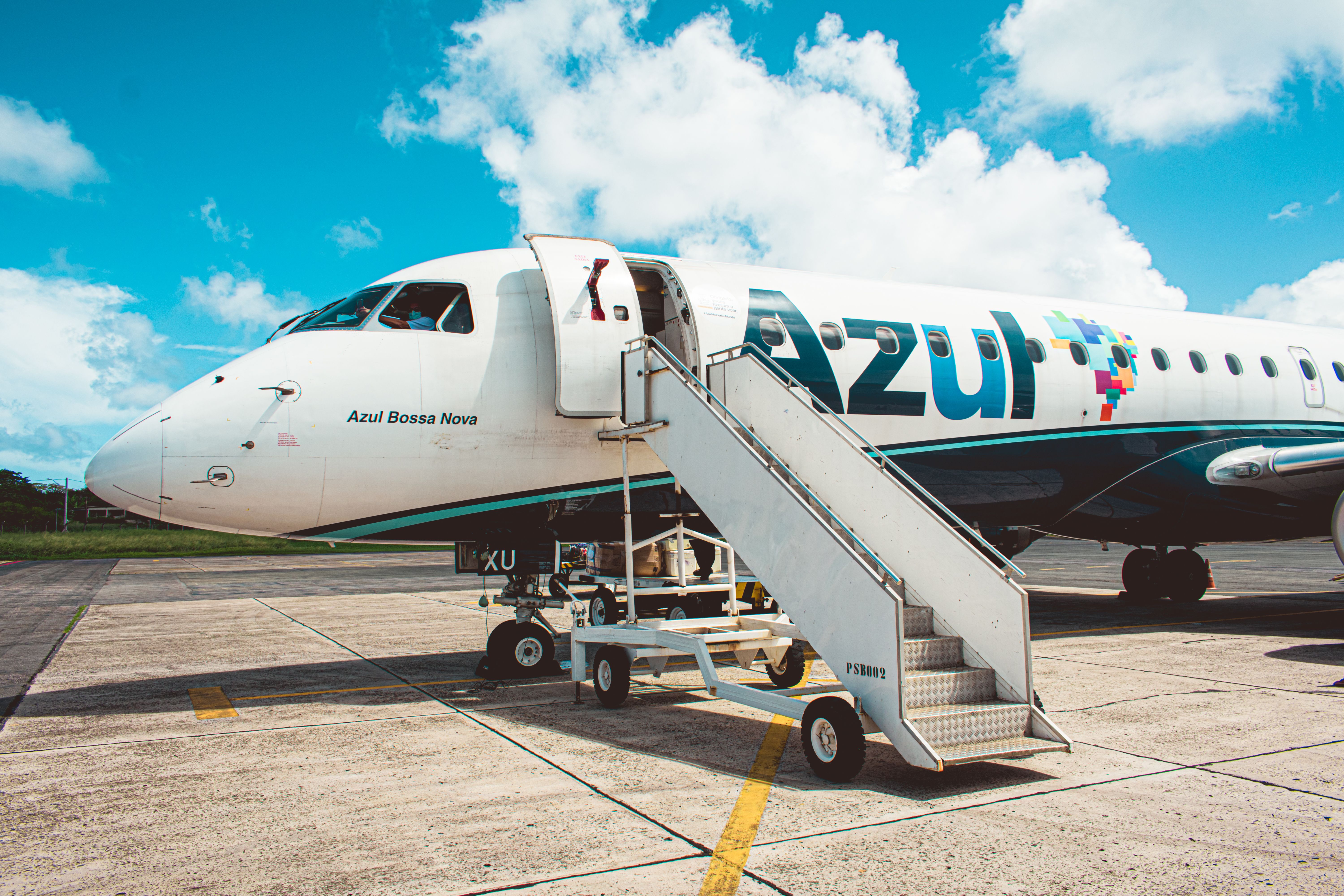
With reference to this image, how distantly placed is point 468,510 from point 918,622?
15.3 feet

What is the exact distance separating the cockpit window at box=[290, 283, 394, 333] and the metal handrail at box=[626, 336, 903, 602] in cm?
264

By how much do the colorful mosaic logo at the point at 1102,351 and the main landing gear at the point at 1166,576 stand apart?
680 cm

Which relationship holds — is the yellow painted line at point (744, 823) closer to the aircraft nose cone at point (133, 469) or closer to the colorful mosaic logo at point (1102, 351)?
the aircraft nose cone at point (133, 469)

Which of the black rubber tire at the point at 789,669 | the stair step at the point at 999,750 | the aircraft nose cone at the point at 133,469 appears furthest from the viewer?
the black rubber tire at the point at 789,669

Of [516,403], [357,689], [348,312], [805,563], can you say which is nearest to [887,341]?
[516,403]

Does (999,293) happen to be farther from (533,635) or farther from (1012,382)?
(533,635)

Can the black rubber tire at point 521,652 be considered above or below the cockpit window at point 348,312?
below

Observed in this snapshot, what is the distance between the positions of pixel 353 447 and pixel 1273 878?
24.6 feet

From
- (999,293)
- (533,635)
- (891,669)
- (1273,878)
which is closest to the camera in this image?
(1273,878)

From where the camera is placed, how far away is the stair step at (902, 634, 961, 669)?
20.2ft

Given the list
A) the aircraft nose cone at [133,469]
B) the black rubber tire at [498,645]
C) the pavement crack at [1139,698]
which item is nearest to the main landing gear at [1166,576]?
the pavement crack at [1139,698]

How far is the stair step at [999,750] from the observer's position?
17.2 feet

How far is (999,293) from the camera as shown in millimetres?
12141

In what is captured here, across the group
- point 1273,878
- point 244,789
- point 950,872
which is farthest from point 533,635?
point 1273,878
